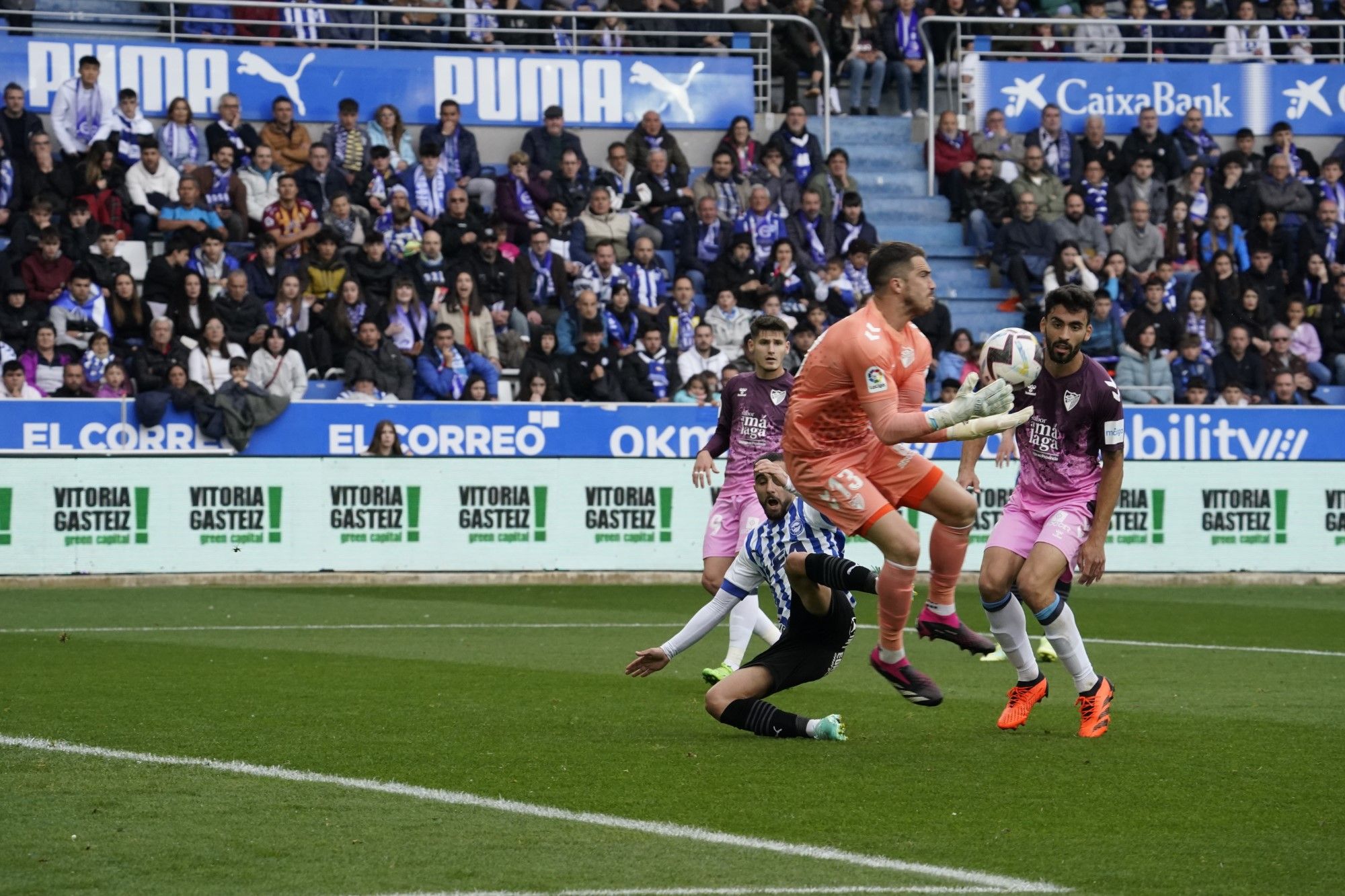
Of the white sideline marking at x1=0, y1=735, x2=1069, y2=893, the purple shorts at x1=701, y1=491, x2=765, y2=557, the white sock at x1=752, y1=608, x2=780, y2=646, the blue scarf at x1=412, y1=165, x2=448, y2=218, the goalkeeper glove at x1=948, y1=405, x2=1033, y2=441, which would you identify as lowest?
the white sock at x1=752, y1=608, x2=780, y2=646

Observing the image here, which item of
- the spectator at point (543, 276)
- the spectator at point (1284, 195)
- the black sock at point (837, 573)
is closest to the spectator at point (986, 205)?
the spectator at point (1284, 195)

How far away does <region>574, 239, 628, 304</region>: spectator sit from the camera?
2356 centimetres

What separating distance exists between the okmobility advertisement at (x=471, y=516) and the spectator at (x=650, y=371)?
204cm

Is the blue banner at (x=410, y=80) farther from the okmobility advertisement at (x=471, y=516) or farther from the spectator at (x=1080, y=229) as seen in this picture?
the okmobility advertisement at (x=471, y=516)

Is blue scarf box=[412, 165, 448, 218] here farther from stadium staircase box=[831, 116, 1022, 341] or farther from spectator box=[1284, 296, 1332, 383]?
spectator box=[1284, 296, 1332, 383]

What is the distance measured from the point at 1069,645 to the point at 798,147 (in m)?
17.6

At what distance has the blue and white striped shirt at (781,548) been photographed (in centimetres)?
934

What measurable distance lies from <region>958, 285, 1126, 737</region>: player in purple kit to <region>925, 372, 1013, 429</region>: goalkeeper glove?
36.9 inches

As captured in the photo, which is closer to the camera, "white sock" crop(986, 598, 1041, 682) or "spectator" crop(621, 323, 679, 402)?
"white sock" crop(986, 598, 1041, 682)

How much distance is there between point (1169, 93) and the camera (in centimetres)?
2889

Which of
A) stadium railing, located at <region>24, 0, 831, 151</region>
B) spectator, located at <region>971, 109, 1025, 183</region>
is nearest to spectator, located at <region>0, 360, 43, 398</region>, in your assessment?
stadium railing, located at <region>24, 0, 831, 151</region>

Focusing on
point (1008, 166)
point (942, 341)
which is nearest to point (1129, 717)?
point (942, 341)

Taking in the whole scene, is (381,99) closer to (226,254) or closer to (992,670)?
(226,254)

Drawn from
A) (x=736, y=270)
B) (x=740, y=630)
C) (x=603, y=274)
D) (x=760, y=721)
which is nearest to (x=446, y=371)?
(x=603, y=274)
